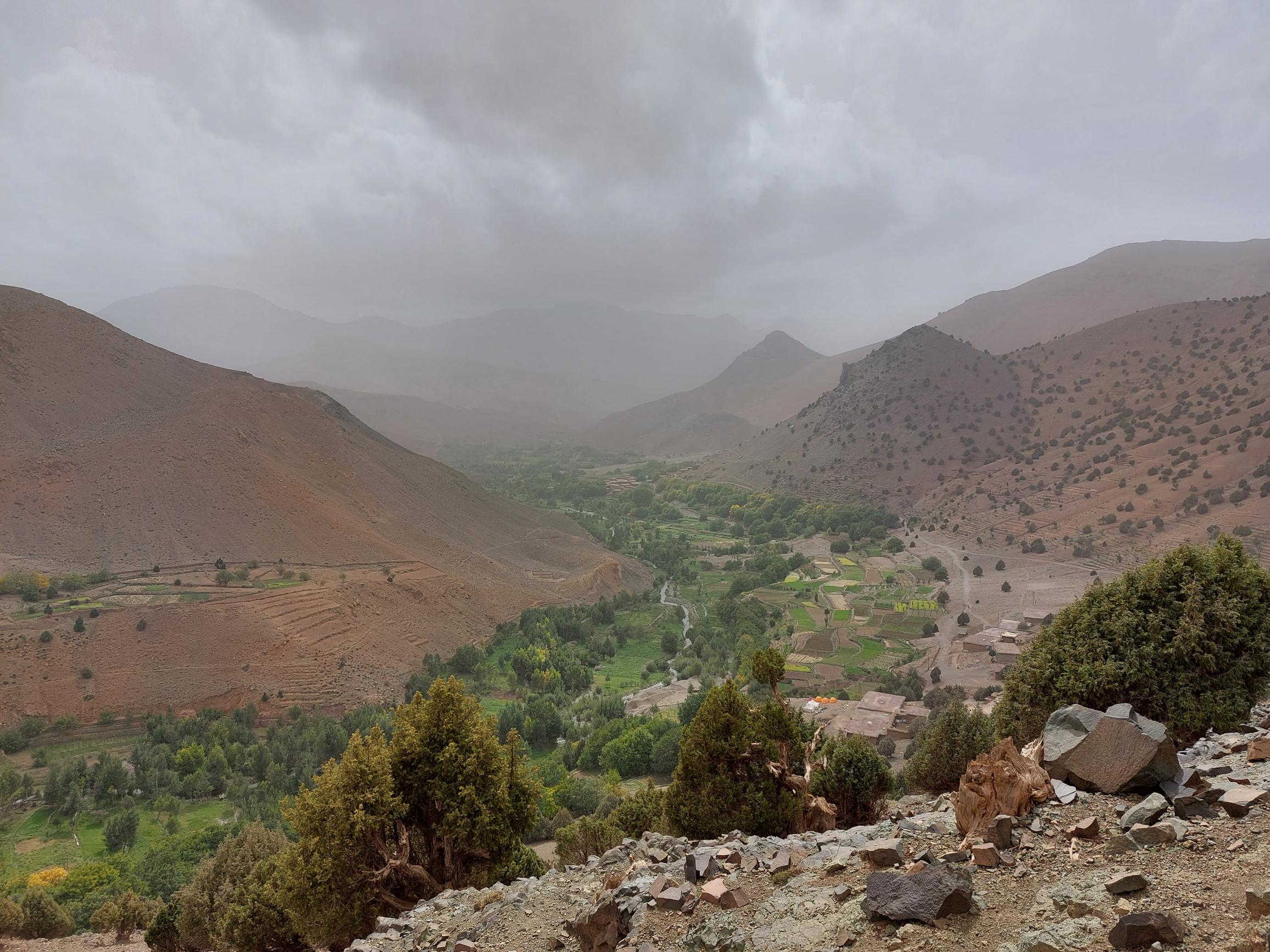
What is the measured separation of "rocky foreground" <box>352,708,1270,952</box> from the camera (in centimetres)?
597

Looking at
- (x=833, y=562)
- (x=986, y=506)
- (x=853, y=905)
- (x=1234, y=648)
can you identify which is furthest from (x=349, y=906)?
(x=986, y=506)

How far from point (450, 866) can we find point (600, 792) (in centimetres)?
1745

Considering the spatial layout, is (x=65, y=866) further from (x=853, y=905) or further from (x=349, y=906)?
(x=853, y=905)

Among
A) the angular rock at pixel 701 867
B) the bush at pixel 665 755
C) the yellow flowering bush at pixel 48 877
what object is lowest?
the bush at pixel 665 755

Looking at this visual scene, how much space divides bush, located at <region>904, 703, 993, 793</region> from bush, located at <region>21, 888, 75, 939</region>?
26813mm

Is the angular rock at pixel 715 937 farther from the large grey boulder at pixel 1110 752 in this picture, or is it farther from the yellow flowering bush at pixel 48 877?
the yellow flowering bush at pixel 48 877

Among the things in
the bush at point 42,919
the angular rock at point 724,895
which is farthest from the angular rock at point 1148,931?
the bush at point 42,919

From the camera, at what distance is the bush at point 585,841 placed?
17.3 meters

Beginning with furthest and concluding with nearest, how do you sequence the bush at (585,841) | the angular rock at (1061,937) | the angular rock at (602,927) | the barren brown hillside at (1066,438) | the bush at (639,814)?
1. the barren brown hillside at (1066,438)
2. the bush at (639,814)
3. the bush at (585,841)
4. the angular rock at (602,927)
5. the angular rock at (1061,937)

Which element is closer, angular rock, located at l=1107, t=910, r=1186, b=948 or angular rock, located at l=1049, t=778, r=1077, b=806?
angular rock, located at l=1107, t=910, r=1186, b=948

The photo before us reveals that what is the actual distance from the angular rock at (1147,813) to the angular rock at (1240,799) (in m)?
0.53

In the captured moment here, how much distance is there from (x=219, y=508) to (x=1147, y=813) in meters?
62.8

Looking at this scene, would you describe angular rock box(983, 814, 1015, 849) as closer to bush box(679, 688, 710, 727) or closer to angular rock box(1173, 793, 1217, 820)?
angular rock box(1173, 793, 1217, 820)

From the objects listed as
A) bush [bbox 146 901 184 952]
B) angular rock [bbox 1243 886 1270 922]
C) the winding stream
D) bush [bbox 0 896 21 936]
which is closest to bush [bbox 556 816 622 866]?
bush [bbox 146 901 184 952]
